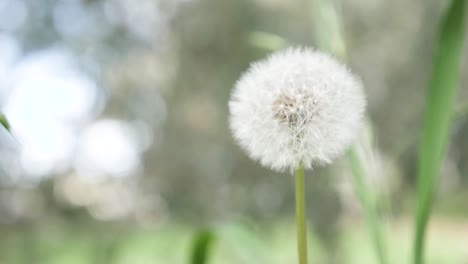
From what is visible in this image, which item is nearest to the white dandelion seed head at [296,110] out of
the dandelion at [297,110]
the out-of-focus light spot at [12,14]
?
the dandelion at [297,110]

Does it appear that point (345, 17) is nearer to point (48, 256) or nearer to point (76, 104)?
point (76, 104)

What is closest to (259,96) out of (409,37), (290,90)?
(290,90)

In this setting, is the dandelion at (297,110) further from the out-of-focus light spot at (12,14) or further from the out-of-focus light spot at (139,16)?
the out-of-focus light spot at (139,16)

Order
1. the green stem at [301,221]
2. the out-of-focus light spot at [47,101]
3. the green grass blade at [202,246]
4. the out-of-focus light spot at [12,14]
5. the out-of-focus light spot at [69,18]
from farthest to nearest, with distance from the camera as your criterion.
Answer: the out-of-focus light spot at [69,18] < the out-of-focus light spot at [12,14] < the out-of-focus light spot at [47,101] < the green grass blade at [202,246] < the green stem at [301,221]

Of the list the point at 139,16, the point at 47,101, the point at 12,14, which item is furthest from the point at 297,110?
the point at 139,16

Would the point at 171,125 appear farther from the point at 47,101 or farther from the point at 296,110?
the point at 296,110

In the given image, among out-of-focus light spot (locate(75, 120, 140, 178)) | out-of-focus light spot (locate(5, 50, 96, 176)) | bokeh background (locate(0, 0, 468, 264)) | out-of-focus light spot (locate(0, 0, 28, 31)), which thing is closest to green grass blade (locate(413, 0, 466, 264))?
out-of-focus light spot (locate(5, 50, 96, 176))
